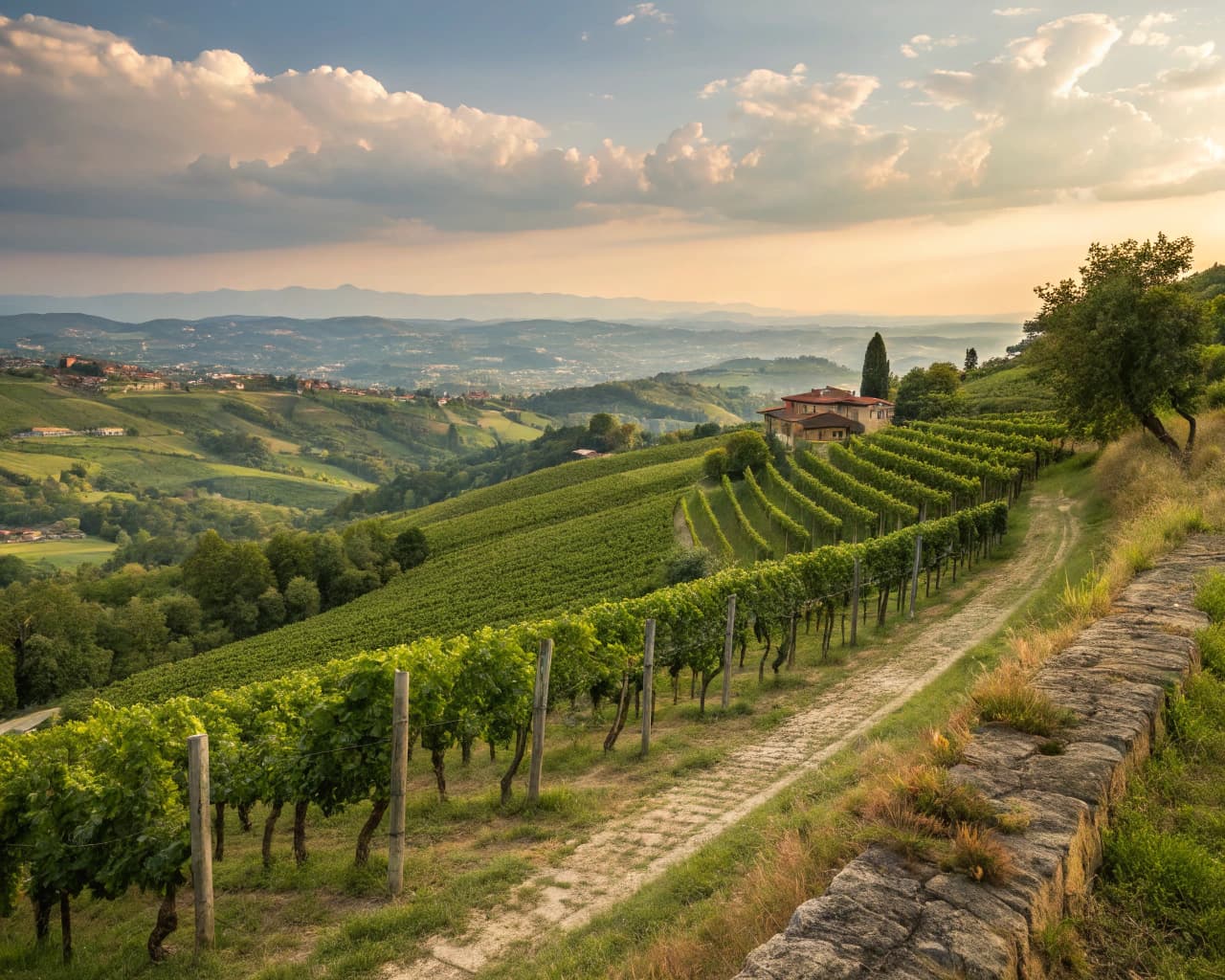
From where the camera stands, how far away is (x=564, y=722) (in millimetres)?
15914

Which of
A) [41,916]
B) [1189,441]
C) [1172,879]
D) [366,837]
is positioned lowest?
[41,916]

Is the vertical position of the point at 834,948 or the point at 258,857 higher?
the point at 834,948

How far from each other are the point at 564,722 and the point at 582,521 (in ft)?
153

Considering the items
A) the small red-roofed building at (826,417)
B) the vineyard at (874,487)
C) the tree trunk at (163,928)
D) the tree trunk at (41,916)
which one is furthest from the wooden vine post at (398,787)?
the small red-roofed building at (826,417)

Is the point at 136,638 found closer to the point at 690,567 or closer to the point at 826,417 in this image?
the point at 690,567

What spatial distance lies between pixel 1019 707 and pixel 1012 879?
2.20m

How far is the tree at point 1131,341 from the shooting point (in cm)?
2572

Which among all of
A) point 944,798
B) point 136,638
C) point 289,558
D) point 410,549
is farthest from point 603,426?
point 944,798

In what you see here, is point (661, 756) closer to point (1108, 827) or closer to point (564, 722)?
point (564, 722)

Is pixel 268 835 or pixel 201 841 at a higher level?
pixel 201 841

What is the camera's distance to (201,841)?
6832 millimetres

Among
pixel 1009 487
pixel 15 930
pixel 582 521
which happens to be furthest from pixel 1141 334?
pixel 582 521

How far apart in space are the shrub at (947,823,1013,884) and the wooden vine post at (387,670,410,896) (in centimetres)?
553

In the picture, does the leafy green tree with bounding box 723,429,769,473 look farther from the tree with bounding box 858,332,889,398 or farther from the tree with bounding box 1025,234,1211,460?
the tree with bounding box 858,332,889,398
